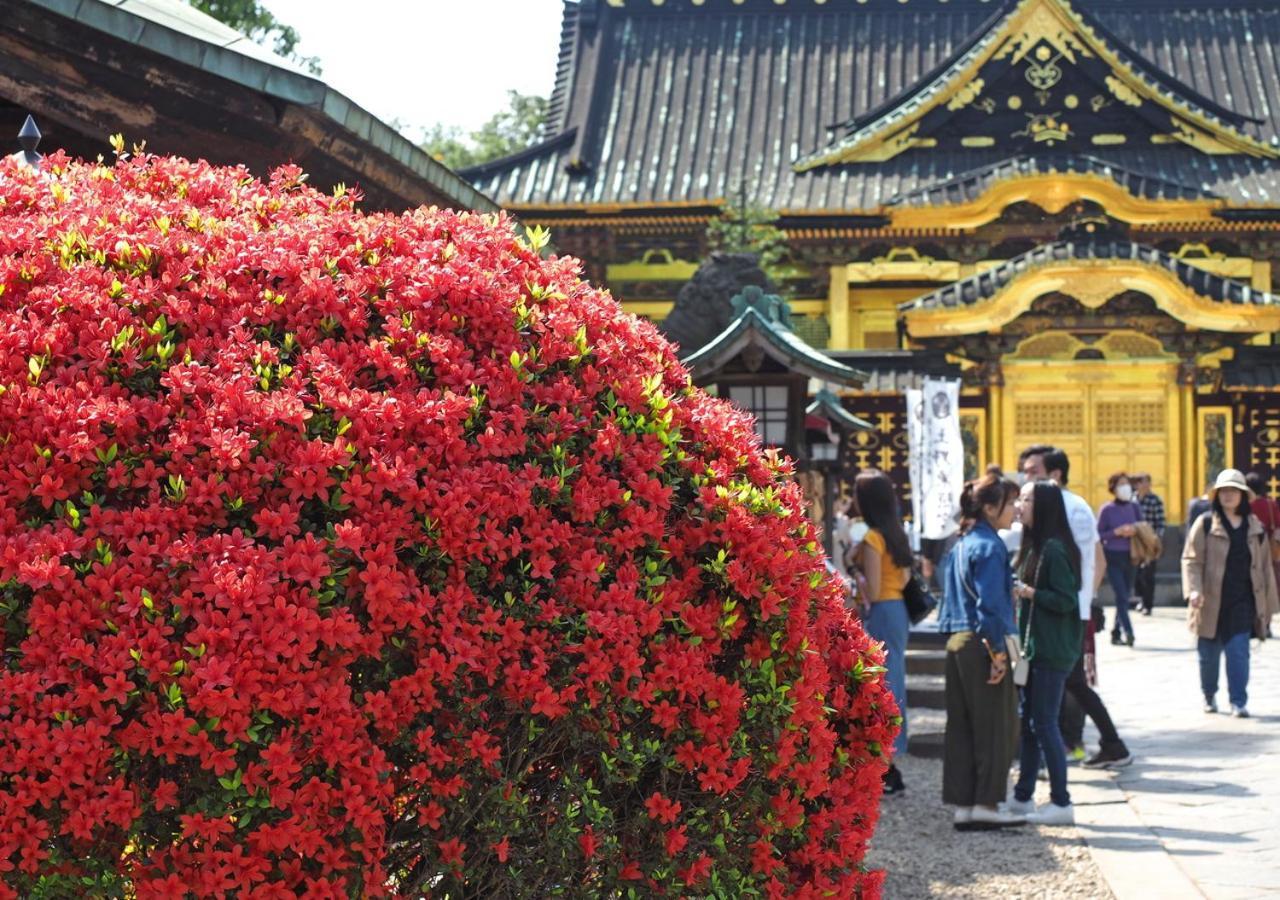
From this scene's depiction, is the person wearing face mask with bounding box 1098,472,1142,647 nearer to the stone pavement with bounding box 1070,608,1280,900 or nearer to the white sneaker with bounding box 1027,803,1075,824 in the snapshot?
the stone pavement with bounding box 1070,608,1280,900

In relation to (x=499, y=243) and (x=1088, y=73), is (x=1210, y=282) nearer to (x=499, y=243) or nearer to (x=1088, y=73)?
(x=1088, y=73)

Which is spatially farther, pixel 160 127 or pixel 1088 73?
pixel 1088 73

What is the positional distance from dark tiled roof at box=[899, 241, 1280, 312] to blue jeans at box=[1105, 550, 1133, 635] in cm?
528

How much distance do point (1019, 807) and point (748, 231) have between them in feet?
54.0

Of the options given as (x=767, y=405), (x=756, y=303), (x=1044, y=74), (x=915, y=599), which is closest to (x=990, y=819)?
(x=915, y=599)

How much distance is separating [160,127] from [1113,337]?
18.3 metres

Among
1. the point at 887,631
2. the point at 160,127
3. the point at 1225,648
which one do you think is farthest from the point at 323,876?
the point at 1225,648

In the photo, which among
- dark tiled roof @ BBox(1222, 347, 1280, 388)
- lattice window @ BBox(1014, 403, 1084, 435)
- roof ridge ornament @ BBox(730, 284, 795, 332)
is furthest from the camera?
lattice window @ BBox(1014, 403, 1084, 435)

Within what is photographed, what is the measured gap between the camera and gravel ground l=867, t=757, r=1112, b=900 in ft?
21.7

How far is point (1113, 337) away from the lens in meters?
22.6

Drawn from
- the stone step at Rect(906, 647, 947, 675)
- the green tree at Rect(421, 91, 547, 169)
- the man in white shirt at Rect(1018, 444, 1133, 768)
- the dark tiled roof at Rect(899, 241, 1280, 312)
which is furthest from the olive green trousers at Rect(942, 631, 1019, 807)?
the green tree at Rect(421, 91, 547, 169)

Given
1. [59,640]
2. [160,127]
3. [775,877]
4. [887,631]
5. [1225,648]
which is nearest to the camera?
[59,640]

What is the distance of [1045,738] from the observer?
303 inches

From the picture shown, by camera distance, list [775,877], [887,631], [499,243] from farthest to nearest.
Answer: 1. [887,631]
2. [499,243]
3. [775,877]
